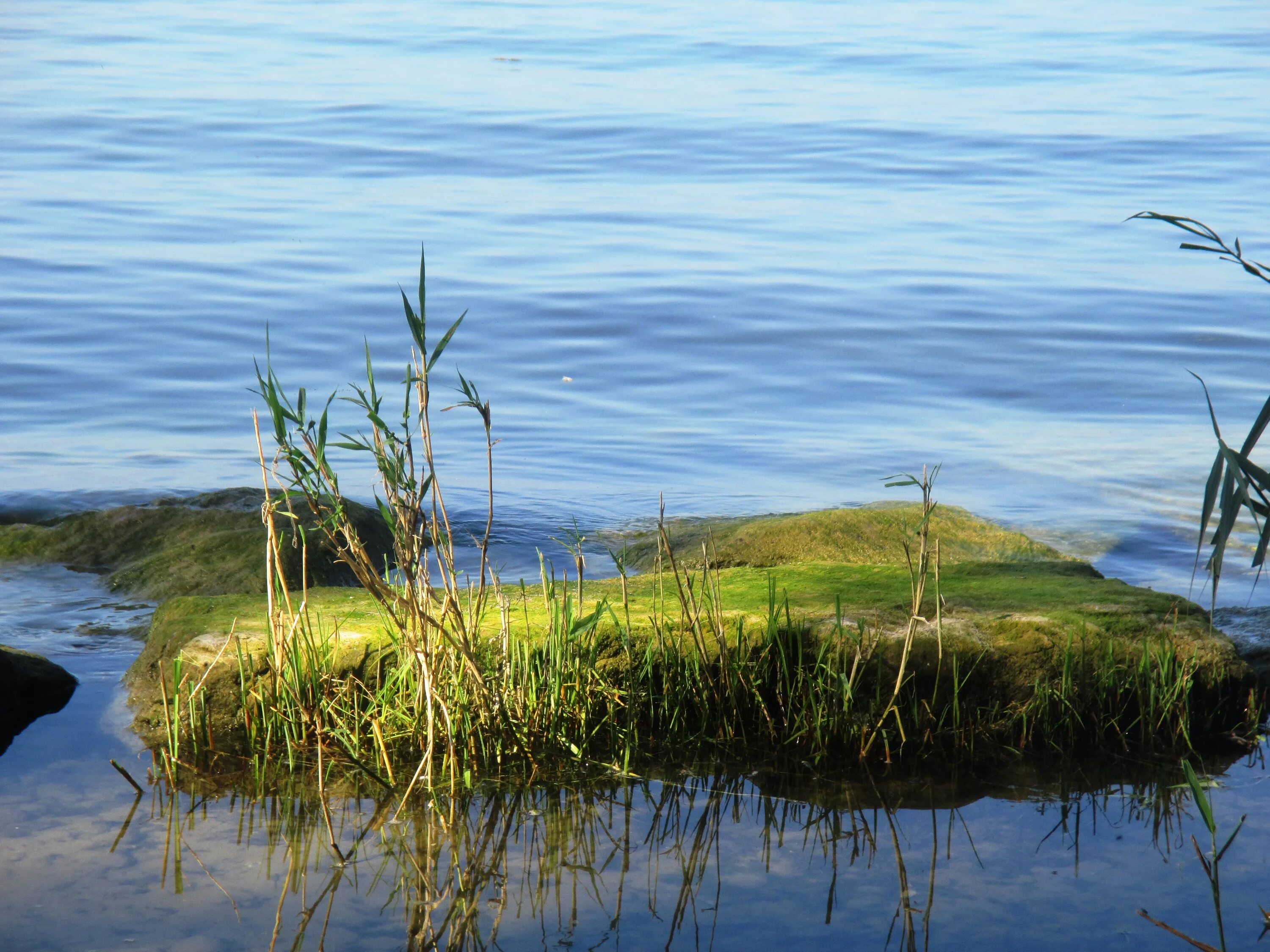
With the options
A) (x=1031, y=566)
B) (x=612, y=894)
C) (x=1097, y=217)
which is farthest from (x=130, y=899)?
(x=1097, y=217)

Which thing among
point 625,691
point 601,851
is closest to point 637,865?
point 601,851

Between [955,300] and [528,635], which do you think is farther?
[955,300]

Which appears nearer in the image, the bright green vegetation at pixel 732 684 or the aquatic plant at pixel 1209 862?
the aquatic plant at pixel 1209 862

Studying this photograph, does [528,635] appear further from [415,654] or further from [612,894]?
[612,894]

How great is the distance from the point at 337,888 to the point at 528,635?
3.58 ft

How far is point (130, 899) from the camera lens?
388 centimetres

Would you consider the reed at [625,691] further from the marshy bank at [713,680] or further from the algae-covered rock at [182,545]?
the algae-covered rock at [182,545]

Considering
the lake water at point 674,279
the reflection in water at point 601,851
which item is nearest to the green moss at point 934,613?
the reflection in water at point 601,851

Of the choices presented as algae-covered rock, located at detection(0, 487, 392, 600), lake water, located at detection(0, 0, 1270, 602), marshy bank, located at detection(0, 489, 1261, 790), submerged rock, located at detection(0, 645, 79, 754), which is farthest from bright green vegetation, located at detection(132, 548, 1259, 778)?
lake water, located at detection(0, 0, 1270, 602)

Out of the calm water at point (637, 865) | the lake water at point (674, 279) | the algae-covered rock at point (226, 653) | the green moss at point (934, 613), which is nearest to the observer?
the calm water at point (637, 865)

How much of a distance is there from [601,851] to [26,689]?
8.04 ft

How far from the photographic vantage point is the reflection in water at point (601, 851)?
3.84 meters

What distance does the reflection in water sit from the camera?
3.84m

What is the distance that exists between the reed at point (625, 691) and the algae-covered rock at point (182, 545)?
6.27 ft
